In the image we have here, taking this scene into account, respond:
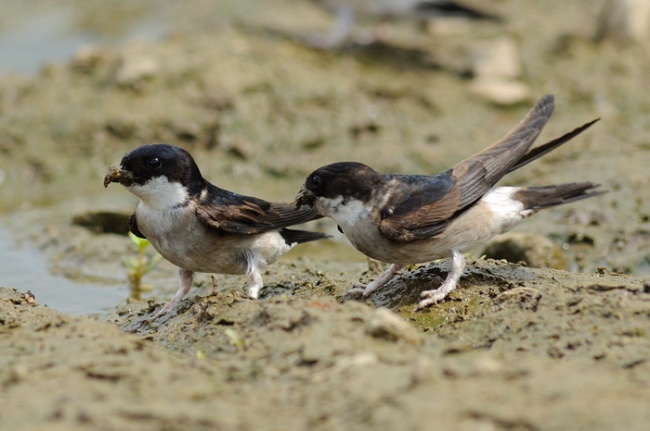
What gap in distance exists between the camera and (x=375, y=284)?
5.45 meters

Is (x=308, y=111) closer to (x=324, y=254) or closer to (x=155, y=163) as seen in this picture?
(x=324, y=254)

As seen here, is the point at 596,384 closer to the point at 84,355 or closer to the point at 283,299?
the point at 283,299

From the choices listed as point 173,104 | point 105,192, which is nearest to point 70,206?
point 105,192

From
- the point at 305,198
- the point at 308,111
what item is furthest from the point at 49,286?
the point at 308,111

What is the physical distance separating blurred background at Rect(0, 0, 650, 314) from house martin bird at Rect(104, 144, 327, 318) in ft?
Answer: 6.62

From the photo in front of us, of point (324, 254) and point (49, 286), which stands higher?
point (49, 286)

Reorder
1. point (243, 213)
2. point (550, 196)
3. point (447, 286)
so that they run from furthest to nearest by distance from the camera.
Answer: point (243, 213) → point (550, 196) → point (447, 286)

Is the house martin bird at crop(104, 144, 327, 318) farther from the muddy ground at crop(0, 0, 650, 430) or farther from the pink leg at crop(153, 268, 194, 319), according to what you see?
the muddy ground at crop(0, 0, 650, 430)

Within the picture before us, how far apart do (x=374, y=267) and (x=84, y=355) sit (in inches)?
108

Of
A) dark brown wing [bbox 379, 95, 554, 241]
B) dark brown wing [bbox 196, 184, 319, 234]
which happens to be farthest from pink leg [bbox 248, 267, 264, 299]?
dark brown wing [bbox 379, 95, 554, 241]

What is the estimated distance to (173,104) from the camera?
33.3 ft

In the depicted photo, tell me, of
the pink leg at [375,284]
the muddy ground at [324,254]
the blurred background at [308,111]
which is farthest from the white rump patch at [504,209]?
the blurred background at [308,111]

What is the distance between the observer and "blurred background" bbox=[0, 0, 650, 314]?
8.59 meters

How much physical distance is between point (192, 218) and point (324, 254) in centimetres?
242
